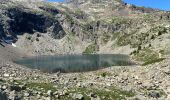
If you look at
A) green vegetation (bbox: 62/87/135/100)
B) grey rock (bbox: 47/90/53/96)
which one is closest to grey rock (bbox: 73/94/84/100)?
green vegetation (bbox: 62/87/135/100)

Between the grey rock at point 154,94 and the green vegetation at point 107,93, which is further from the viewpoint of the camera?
the grey rock at point 154,94

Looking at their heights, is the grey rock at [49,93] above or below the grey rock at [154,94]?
above

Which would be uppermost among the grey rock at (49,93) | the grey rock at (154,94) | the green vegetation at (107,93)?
the grey rock at (49,93)

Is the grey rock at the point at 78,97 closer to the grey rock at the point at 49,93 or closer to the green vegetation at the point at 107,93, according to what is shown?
the green vegetation at the point at 107,93

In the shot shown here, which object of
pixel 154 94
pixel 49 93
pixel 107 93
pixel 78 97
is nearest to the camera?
pixel 49 93

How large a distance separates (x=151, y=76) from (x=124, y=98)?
929 inches

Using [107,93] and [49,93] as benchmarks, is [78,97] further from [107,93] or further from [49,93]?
[107,93]

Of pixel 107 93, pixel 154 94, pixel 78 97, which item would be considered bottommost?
pixel 154 94

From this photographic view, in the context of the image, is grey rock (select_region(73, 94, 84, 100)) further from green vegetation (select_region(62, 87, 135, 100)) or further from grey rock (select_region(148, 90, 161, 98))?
grey rock (select_region(148, 90, 161, 98))

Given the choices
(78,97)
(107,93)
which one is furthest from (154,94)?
(78,97)

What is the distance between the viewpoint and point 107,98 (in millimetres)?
35688

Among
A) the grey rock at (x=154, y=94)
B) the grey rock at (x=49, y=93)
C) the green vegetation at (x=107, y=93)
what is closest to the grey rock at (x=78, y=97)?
the green vegetation at (x=107, y=93)

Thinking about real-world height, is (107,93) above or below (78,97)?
below

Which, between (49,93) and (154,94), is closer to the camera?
(49,93)
